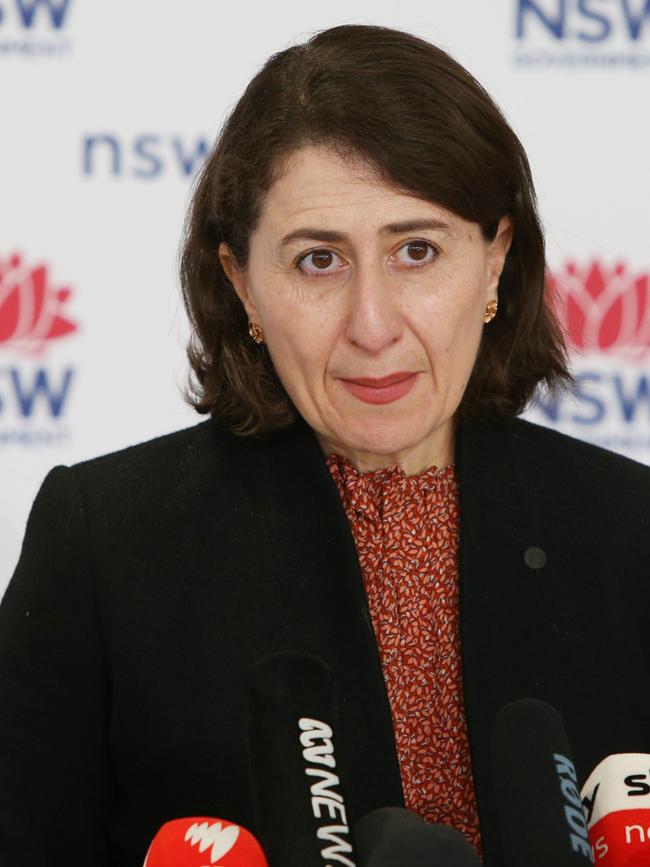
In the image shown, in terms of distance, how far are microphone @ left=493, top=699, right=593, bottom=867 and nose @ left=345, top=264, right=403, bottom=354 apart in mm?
611

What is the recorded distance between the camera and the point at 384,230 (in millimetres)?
1374

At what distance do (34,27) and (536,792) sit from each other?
1957 mm

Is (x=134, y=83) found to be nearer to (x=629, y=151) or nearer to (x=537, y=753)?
(x=629, y=151)

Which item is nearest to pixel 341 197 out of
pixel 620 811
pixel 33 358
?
pixel 620 811

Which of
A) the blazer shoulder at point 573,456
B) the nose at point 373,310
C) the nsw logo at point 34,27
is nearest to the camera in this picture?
the nose at point 373,310

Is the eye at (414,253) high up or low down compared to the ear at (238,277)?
up

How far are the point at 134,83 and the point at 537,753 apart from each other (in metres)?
1.84

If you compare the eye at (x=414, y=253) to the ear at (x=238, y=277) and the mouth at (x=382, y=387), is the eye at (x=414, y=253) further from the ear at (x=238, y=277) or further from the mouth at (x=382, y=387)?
the ear at (x=238, y=277)

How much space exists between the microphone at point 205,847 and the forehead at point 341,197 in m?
0.73

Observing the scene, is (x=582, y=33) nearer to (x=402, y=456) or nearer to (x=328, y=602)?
(x=402, y=456)

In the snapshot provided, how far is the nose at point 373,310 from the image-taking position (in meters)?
1.37

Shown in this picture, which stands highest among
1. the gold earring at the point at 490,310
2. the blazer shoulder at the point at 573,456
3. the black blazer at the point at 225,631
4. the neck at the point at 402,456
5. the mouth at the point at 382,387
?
the gold earring at the point at 490,310

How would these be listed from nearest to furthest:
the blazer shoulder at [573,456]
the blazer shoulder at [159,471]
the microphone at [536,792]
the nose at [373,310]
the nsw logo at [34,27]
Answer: the microphone at [536,792], the nose at [373,310], the blazer shoulder at [159,471], the blazer shoulder at [573,456], the nsw logo at [34,27]

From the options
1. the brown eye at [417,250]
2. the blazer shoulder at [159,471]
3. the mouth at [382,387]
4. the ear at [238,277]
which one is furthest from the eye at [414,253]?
the blazer shoulder at [159,471]
